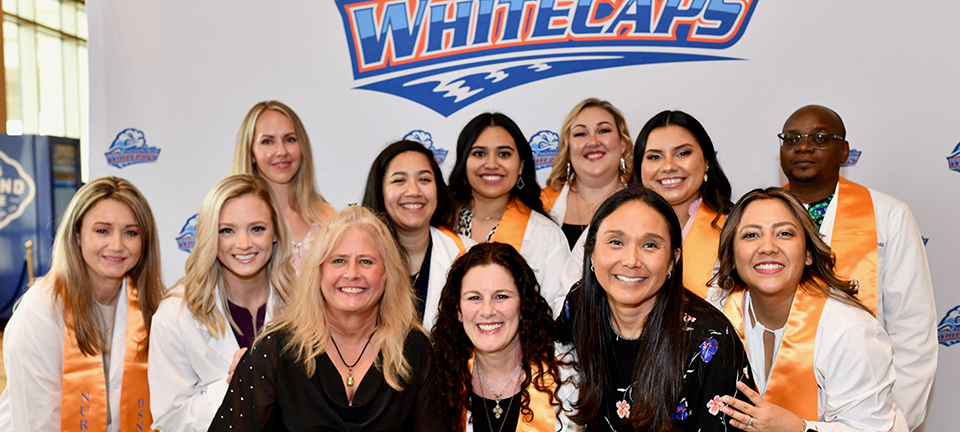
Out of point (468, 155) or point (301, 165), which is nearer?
point (468, 155)

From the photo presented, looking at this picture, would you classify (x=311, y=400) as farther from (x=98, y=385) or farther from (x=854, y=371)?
(x=854, y=371)

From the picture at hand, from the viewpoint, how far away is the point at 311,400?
214cm

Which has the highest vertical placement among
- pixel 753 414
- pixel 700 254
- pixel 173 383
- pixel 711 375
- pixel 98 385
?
pixel 700 254

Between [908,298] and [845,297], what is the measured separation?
→ 2.44 feet

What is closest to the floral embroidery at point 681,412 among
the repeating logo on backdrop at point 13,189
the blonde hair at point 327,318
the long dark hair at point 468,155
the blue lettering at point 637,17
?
the blonde hair at point 327,318

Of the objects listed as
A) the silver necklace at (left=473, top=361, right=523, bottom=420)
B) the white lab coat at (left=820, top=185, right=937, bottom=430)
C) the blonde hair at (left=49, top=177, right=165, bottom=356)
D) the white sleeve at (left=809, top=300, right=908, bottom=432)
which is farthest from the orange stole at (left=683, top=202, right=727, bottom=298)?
the blonde hair at (left=49, top=177, right=165, bottom=356)

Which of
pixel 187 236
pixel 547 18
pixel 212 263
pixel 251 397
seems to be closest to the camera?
pixel 251 397

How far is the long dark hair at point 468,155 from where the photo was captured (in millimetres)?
3197

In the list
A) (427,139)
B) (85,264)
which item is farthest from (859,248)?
(85,264)

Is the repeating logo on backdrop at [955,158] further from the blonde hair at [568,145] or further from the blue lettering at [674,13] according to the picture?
the blonde hair at [568,145]

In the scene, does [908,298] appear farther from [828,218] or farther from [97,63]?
[97,63]

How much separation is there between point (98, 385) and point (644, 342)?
2.27 metres

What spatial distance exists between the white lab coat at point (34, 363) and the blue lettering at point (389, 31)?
225cm

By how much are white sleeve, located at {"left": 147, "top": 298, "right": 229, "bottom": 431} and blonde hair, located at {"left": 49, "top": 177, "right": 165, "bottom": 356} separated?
0.88 feet
